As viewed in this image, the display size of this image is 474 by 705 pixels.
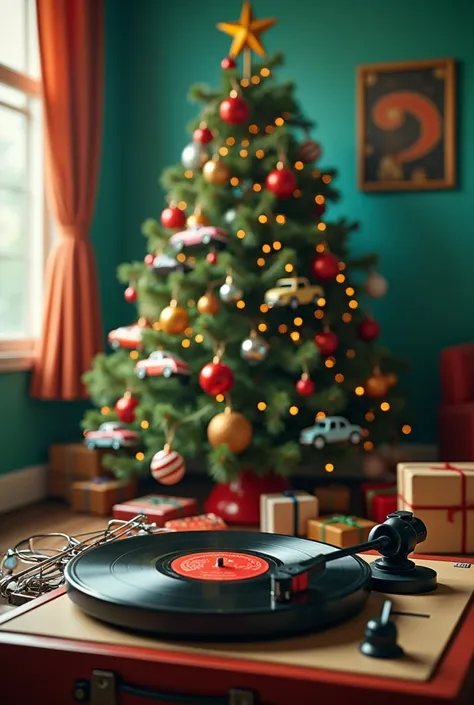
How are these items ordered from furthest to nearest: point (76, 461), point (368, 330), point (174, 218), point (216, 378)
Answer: point (76, 461)
point (368, 330)
point (174, 218)
point (216, 378)

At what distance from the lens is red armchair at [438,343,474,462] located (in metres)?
3.81

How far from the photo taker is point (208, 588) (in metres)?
1.16

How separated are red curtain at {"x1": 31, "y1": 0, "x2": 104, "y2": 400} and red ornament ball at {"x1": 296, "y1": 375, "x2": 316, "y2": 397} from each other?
117cm

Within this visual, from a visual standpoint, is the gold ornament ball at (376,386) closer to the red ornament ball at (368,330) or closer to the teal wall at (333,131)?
the red ornament ball at (368,330)

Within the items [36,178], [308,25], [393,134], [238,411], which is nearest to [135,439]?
[238,411]

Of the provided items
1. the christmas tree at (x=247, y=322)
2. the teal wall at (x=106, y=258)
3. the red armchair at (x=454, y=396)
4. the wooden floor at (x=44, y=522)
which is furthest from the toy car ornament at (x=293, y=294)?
the teal wall at (x=106, y=258)

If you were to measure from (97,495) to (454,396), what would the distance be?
1.66m

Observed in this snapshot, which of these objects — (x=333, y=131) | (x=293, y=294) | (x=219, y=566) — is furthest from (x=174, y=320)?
(x=219, y=566)

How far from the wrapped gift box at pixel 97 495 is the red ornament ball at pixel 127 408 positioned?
297 millimetres

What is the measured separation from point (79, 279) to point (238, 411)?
3.74 ft

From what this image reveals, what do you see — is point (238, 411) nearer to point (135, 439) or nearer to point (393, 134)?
point (135, 439)

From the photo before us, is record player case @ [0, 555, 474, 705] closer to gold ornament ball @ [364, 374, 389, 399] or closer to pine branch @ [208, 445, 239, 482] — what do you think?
pine branch @ [208, 445, 239, 482]

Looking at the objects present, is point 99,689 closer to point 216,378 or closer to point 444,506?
point 444,506

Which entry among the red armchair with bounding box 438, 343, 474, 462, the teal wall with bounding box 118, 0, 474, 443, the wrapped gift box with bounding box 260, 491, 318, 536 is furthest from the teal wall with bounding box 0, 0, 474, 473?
the wrapped gift box with bounding box 260, 491, 318, 536
